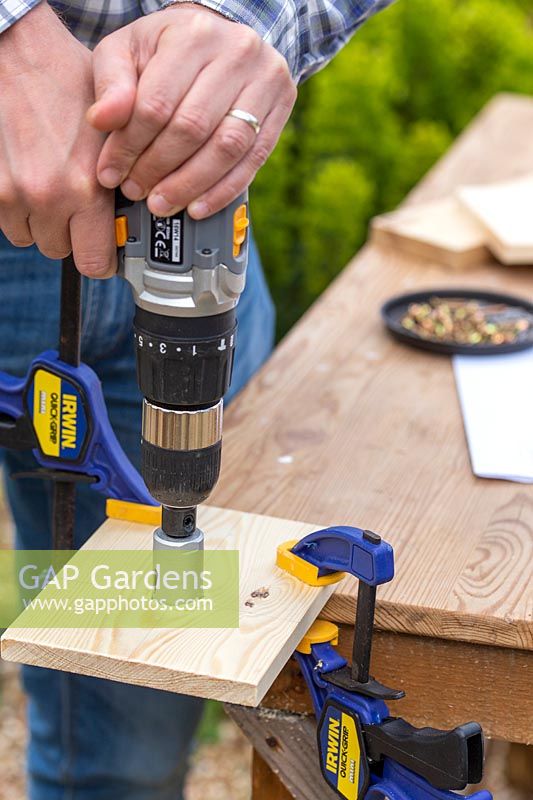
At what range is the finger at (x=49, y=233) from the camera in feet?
3.09

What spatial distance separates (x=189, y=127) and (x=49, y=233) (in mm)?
169

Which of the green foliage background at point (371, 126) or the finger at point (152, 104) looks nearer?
the finger at point (152, 104)

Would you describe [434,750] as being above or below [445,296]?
above

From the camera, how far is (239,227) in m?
0.93

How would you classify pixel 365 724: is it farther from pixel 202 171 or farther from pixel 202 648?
pixel 202 171

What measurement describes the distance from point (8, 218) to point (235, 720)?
62cm

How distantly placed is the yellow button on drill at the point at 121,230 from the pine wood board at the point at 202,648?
1.23ft

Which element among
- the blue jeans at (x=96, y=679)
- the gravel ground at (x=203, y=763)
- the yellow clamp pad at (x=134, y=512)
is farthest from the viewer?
the gravel ground at (x=203, y=763)

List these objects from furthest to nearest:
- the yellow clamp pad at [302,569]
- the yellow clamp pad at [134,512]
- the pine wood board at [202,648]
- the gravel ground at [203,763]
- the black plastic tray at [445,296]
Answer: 1. the gravel ground at [203,763]
2. the black plastic tray at [445,296]
3. the yellow clamp pad at [134,512]
4. the yellow clamp pad at [302,569]
5. the pine wood board at [202,648]

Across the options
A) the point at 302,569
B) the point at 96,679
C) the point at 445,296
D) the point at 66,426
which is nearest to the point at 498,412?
the point at 445,296

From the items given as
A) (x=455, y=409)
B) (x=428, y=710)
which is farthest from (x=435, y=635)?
(x=455, y=409)

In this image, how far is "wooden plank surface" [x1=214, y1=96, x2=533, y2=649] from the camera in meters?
1.12

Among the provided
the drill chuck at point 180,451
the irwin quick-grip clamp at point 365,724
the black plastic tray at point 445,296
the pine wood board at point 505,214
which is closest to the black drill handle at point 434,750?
the irwin quick-grip clamp at point 365,724

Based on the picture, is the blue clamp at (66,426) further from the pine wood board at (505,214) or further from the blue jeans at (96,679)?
the pine wood board at (505,214)
